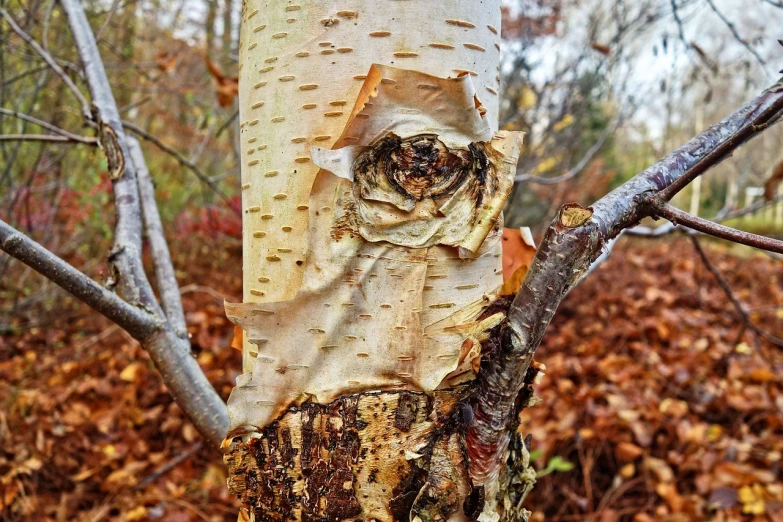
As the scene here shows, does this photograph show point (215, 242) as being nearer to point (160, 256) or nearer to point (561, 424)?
point (561, 424)

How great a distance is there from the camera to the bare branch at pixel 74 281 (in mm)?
652

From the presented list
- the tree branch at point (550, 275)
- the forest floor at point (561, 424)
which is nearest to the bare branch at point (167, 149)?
the forest floor at point (561, 424)

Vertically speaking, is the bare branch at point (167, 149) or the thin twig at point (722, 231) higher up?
the bare branch at point (167, 149)

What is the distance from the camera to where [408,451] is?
2.05ft

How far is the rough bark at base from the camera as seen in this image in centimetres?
62

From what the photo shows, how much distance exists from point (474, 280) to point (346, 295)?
18 cm

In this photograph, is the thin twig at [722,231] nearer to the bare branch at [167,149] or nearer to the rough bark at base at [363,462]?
the rough bark at base at [363,462]

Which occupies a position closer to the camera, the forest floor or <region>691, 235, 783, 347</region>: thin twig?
<region>691, 235, 783, 347</region>: thin twig

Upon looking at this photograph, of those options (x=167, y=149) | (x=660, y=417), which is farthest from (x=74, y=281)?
(x=660, y=417)

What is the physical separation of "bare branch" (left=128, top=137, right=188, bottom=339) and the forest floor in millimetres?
1293

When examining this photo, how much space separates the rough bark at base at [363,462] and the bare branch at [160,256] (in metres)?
0.47

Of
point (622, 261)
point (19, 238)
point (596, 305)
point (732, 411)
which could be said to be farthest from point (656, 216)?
point (622, 261)

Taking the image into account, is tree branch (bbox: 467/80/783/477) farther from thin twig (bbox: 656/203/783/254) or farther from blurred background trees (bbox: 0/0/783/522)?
blurred background trees (bbox: 0/0/783/522)

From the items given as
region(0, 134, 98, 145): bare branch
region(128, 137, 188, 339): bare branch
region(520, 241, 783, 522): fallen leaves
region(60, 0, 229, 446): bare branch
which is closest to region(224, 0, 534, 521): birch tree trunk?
region(60, 0, 229, 446): bare branch
